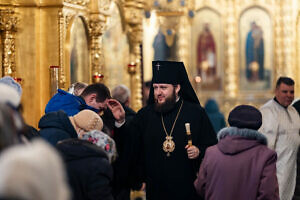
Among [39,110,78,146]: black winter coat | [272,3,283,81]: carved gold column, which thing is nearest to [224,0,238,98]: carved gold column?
[272,3,283,81]: carved gold column

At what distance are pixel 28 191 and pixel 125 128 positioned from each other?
3673mm

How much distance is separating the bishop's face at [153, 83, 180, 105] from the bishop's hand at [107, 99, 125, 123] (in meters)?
0.43

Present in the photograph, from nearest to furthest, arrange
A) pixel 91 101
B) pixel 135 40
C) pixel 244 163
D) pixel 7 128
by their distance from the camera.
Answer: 1. pixel 7 128
2. pixel 244 163
3. pixel 91 101
4. pixel 135 40

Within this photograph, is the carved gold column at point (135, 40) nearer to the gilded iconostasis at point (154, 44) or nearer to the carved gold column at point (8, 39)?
the gilded iconostasis at point (154, 44)

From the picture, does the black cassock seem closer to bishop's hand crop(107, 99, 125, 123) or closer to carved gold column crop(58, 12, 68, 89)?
bishop's hand crop(107, 99, 125, 123)

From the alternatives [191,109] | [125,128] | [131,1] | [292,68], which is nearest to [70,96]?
[125,128]

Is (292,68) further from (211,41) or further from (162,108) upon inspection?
(162,108)

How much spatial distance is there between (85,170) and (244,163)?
131 cm

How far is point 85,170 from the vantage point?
371 centimetres

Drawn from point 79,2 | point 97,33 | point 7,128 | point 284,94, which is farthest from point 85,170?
point 97,33

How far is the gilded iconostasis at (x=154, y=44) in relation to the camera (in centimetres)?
824

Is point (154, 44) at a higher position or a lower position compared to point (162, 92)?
higher

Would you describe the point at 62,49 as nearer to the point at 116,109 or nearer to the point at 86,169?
the point at 116,109

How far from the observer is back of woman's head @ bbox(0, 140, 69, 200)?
207 centimetres
